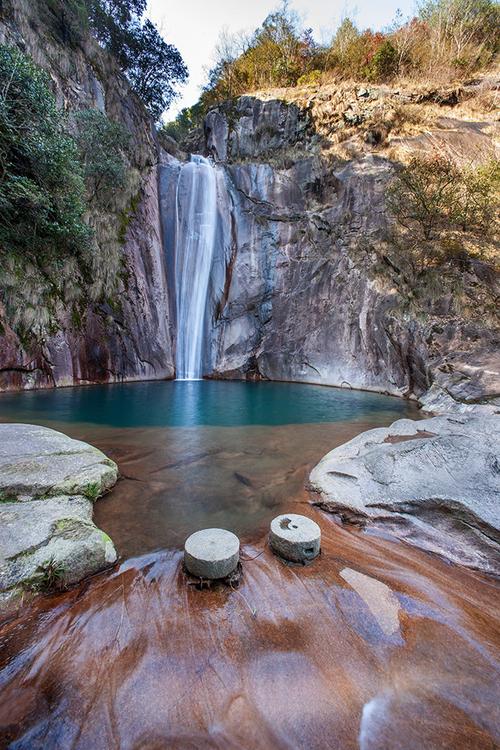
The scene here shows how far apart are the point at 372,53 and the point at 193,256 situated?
1882cm

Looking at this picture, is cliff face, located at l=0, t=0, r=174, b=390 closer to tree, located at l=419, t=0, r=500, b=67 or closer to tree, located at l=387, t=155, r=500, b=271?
tree, located at l=387, t=155, r=500, b=271

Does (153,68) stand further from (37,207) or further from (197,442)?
(197,442)

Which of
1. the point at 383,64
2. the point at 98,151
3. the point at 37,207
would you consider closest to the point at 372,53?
the point at 383,64

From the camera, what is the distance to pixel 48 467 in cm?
437

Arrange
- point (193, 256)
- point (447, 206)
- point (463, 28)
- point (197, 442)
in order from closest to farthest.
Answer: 1. point (197, 442)
2. point (447, 206)
3. point (193, 256)
4. point (463, 28)

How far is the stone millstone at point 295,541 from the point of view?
3.22 metres

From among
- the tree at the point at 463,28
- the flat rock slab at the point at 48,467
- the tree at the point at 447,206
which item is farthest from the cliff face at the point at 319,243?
the flat rock slab at the point at 48,467

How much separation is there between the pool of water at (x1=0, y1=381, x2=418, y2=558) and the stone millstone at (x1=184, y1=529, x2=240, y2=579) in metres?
0.61

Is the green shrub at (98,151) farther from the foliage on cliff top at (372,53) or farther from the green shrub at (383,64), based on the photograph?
the green shrub at (383,64)

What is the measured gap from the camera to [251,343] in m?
18.8

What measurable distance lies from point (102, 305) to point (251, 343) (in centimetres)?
792

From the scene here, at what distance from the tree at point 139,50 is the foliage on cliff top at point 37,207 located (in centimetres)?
1229

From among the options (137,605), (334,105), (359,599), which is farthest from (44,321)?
(334,105)

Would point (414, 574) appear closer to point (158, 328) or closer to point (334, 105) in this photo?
point (158, 328)
